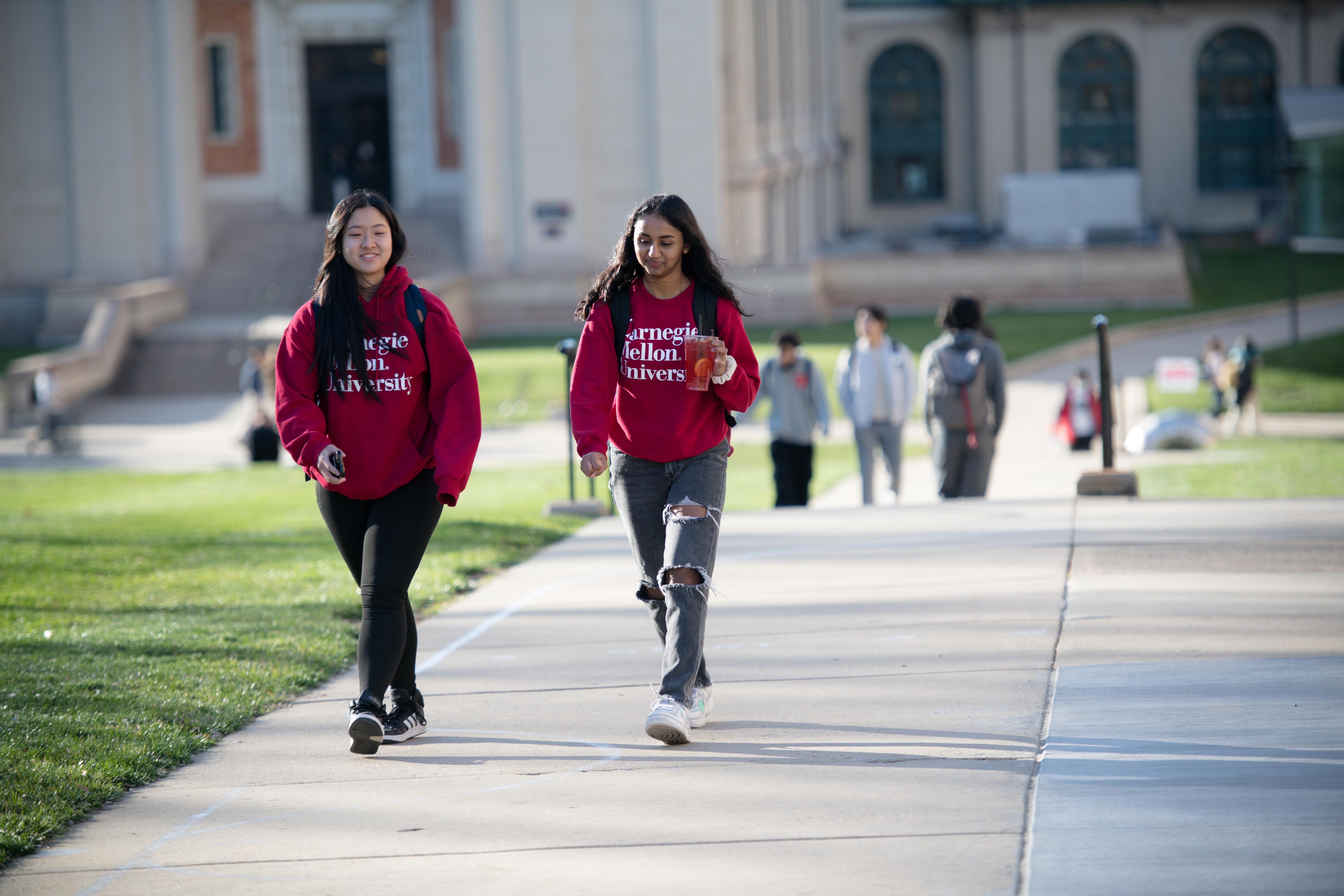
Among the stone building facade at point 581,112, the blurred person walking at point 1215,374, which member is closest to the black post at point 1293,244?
the blurred person walking at point 1215,374

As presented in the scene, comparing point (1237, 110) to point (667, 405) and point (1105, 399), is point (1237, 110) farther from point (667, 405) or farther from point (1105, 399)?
point (667, 405)

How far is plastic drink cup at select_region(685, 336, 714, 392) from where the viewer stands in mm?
5062

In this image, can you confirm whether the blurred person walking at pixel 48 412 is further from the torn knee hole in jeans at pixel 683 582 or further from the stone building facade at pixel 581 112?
the torn knee hole in jeans at pixel 683 582

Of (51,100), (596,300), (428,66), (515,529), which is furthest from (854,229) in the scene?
(596,300)

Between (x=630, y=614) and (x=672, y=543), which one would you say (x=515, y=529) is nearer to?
(x=630, y=614)

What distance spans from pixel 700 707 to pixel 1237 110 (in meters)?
55.2

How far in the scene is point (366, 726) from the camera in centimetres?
503

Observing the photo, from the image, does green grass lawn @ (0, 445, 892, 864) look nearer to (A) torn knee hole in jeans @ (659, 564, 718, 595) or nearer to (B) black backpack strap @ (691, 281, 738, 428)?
(A) torn knee hole in jeans @ (659, 564, 718, 595)

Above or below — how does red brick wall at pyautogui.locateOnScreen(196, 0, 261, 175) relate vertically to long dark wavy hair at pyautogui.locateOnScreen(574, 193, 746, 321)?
above

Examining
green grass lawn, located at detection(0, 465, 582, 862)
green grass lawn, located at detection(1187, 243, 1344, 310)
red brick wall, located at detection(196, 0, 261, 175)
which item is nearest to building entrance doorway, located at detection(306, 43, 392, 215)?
red brick wall, located at detection(196, 0, 261, 175)

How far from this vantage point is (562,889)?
12.7ft

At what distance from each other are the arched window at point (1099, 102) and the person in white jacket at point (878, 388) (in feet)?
153

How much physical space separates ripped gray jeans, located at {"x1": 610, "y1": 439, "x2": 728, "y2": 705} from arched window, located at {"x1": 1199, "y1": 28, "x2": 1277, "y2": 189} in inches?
2149

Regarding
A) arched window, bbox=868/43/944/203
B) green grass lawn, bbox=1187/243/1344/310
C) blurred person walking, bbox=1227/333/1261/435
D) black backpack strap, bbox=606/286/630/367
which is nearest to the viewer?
black backpack strap, bbox=606/286/630/367
